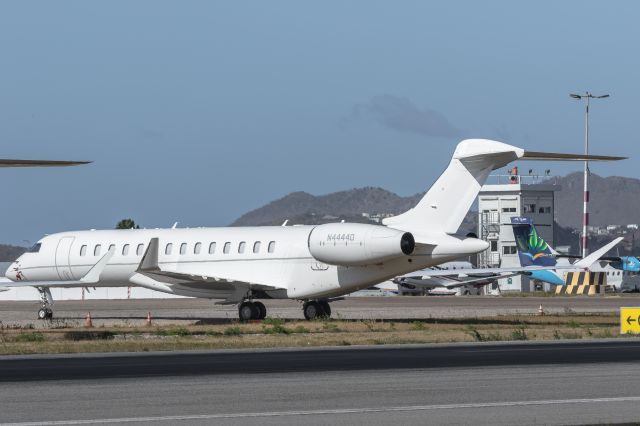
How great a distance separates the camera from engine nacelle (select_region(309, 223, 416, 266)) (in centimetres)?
3559

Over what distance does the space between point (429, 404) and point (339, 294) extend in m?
22.9

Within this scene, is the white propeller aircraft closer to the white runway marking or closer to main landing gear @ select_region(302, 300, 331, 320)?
main landing gear @ select_region(302, 300, 331, 320)

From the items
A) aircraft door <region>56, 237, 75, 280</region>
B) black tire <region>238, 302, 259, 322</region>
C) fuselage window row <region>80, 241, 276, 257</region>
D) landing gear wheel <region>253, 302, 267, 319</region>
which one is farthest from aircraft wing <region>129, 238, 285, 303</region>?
aircraft door <region>56, 237, 75, 280</region>

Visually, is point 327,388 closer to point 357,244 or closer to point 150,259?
point 357,244

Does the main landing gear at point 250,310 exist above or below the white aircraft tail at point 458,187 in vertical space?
below

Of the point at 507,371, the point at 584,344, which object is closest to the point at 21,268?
the point at 584,344

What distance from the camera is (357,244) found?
36.3m

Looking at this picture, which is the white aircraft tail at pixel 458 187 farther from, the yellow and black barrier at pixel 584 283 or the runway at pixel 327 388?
→ the yellow and black barrier at pixel 584 283

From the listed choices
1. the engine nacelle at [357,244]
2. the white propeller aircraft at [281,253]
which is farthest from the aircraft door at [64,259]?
the engine nacelle at [357,244]

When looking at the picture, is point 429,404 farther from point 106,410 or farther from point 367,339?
point 367,339

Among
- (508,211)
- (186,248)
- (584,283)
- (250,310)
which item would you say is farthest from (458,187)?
(508,211)

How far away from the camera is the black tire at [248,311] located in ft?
131

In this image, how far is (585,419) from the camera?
14.7m

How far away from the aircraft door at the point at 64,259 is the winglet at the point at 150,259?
5.31 meters
